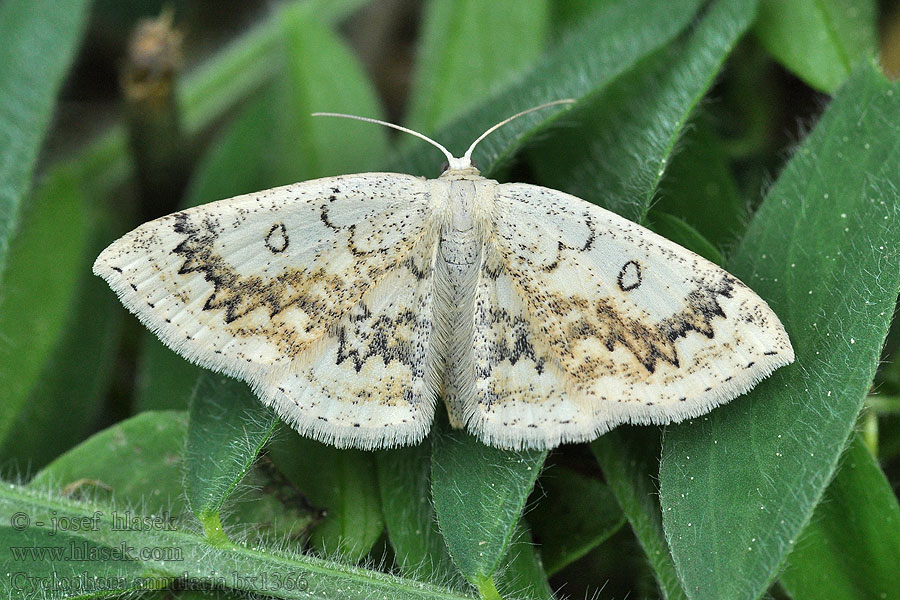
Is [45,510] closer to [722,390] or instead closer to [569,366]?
[569,366]

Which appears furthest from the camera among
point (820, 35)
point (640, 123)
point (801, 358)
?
point (820, 35)

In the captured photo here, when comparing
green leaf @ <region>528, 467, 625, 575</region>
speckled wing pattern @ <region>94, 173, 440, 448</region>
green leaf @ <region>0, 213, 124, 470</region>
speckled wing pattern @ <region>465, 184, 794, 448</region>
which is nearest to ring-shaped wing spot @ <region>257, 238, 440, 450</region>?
speckled wing pattern @ <region>94, 173, 440, 448</region>

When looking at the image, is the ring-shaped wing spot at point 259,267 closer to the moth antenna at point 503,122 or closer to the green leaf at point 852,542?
the moth antenna at point 503,122

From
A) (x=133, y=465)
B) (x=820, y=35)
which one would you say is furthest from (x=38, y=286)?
(x=820, y=35)

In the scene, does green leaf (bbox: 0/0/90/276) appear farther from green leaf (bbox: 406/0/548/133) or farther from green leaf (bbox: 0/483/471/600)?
green leaf (bbox: 406/0/548/133)

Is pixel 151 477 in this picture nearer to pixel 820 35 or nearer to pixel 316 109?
pixel 316 109

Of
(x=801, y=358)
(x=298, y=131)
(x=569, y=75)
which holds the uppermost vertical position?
(x=569, y=75)

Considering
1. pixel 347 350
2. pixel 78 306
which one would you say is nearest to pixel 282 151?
pixel 78 306
